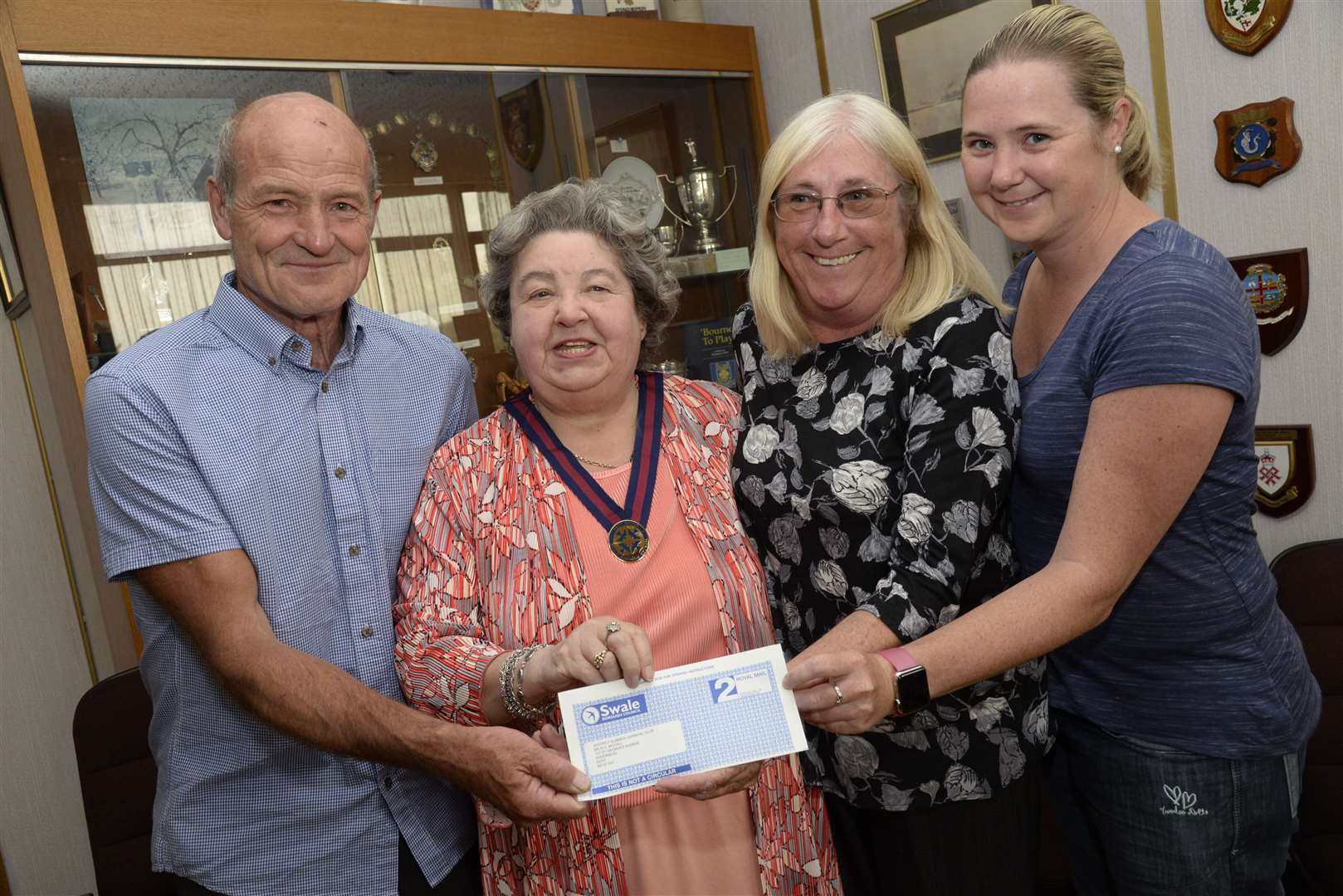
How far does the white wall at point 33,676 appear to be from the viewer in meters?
2.76

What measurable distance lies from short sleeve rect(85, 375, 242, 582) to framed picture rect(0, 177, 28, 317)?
1.32m

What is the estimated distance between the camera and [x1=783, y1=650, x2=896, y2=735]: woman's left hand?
117 cm

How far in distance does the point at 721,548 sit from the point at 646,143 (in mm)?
2249

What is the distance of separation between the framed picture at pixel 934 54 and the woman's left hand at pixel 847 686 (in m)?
2.35

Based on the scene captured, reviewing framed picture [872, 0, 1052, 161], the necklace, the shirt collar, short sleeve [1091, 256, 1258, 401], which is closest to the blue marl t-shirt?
short sleeve [1091, 256, 1258, 401]

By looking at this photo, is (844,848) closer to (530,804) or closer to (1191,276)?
(530,804)

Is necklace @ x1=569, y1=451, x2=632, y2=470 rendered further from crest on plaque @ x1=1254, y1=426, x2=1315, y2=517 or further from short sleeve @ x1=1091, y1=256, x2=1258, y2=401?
crest on plaque @ x1=1254, y1=426, x2=1315, y2=517

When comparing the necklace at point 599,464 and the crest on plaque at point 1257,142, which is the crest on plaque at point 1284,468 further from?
the necklace at point 599,464

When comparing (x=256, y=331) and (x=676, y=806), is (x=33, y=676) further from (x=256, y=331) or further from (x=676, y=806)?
(x=676, y=806)

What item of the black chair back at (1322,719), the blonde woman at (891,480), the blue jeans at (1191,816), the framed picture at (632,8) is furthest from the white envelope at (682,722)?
the framed picture at (632,8)

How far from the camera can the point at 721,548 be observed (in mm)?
1476

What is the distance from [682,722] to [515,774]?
0.25m

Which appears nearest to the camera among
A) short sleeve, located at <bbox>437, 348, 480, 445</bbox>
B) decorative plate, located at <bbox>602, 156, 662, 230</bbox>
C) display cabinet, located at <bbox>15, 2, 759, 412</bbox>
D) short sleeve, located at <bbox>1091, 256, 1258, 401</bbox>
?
short sleeve, located at <bbox>1091, 256, 1258, 401</bbox>

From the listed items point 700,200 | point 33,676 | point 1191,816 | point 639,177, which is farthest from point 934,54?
point 33,676
